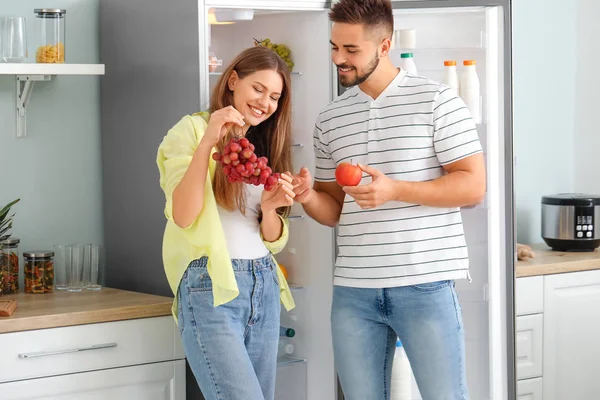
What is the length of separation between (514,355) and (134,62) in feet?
4.69

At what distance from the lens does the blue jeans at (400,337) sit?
6.76 feet

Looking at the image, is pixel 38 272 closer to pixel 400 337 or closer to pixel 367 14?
pixel 400 337

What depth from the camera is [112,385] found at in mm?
2453

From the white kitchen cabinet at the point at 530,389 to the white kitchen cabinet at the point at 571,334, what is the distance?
3 cm

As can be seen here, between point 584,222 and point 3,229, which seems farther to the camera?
point 584,222

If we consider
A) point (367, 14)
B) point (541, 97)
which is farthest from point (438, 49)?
point (541, 97)

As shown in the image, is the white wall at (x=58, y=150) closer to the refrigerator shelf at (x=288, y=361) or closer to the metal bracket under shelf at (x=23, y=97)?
the metal bracket under shelf at (x=23, y=97)

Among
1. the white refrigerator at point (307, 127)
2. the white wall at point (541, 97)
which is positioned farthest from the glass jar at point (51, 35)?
the white wall at point (541, 97)

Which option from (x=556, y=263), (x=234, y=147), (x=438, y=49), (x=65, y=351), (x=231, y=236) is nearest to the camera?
(x=234, y=147)

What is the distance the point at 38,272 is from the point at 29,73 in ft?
1.91

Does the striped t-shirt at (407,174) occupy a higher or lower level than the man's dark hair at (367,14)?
lower

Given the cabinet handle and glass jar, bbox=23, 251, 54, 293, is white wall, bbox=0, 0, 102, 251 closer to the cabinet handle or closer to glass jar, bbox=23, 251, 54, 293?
glass jar, bbox=23, 251, 54, 293

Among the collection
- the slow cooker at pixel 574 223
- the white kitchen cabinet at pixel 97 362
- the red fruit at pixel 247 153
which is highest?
the red fruit at pixel 247 153

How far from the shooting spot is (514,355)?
271 centimetres
